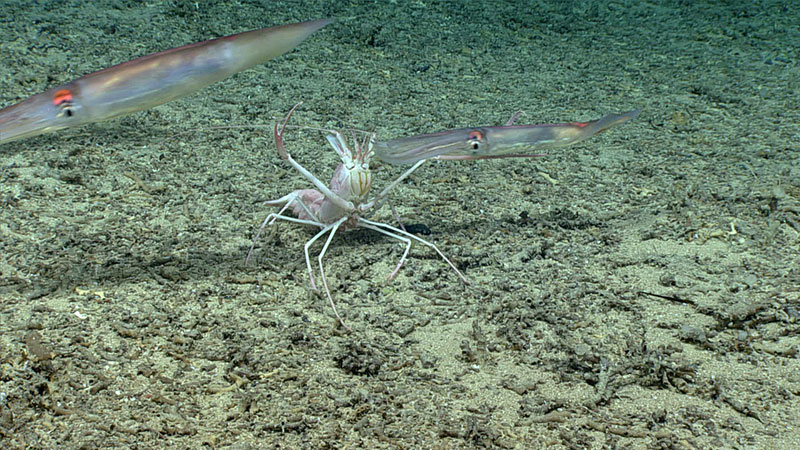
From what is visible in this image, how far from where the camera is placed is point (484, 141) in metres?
3.01

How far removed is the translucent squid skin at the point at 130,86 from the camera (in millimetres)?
2146

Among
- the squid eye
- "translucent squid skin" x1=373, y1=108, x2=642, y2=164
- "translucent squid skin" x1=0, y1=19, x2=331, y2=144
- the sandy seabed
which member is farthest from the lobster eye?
the squid eye

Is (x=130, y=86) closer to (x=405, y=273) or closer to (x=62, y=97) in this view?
(x=62, y=97)

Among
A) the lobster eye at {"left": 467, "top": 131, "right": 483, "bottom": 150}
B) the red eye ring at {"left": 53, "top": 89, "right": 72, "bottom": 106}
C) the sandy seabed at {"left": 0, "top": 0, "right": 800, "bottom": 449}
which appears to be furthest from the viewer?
the lobster eye at {"left": 467, "top": 131, "right": 483, "bottom": 150}

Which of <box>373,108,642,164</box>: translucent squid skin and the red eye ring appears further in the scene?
<box>373,108,642,164</box>: translucent squid skin

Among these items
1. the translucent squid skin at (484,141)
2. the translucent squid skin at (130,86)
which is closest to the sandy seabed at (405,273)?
the translucent squid skin at (484,141)

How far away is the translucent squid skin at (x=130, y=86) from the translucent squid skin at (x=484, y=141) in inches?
38.0

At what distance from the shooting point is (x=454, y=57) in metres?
6.16

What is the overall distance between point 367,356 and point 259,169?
1.97 metres

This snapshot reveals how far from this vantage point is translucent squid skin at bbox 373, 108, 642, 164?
9.90 feet

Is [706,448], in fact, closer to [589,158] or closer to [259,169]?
[589,158]

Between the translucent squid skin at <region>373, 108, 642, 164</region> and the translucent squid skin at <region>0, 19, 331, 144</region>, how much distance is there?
97 cm

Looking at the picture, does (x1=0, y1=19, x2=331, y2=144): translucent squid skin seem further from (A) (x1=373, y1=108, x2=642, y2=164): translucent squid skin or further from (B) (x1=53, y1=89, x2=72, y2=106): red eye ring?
(A) (x1=373, y1=108, x2=642, y2=164): translucent squid skin

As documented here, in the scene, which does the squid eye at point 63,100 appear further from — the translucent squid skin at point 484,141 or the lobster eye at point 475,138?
the lobster eye at point 475,138
